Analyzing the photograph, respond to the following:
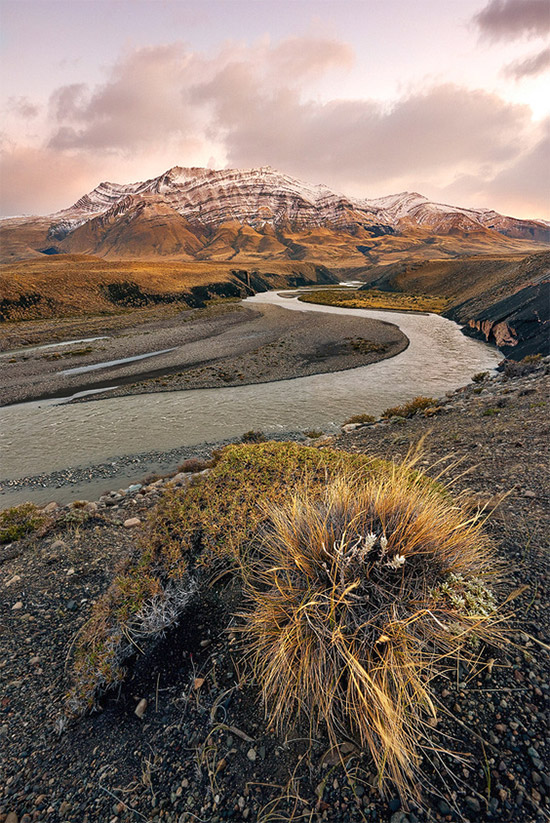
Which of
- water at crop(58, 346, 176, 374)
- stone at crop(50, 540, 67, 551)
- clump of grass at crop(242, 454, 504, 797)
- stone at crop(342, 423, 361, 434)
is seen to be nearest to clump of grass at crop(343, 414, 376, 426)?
stone at crop(342, 423, 361, 434)

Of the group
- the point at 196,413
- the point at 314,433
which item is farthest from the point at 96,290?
the point at 314,433

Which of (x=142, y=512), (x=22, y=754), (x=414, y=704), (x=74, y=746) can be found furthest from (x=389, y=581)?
(x=142, y=512)

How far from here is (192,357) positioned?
3259 cm

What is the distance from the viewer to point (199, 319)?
55.1 metres

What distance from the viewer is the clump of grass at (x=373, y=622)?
2.56m

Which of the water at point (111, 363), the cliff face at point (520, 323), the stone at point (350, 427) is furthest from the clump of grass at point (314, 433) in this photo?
the water at point (111, 363)

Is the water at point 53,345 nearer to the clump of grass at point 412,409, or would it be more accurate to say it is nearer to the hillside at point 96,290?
the hillside at point 96,290

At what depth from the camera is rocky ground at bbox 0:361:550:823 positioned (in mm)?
2373

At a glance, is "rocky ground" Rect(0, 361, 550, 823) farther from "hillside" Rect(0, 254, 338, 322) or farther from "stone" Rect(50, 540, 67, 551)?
"hillside" Rect(0, 254, 338, 322)

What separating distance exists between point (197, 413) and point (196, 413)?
0.06 m

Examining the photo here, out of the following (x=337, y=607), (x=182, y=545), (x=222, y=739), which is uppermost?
(x=337, y=607)

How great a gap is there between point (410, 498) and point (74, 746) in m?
4.02

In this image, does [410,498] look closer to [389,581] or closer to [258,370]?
[389,581]

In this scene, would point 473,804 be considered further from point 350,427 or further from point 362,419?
point 362,419
